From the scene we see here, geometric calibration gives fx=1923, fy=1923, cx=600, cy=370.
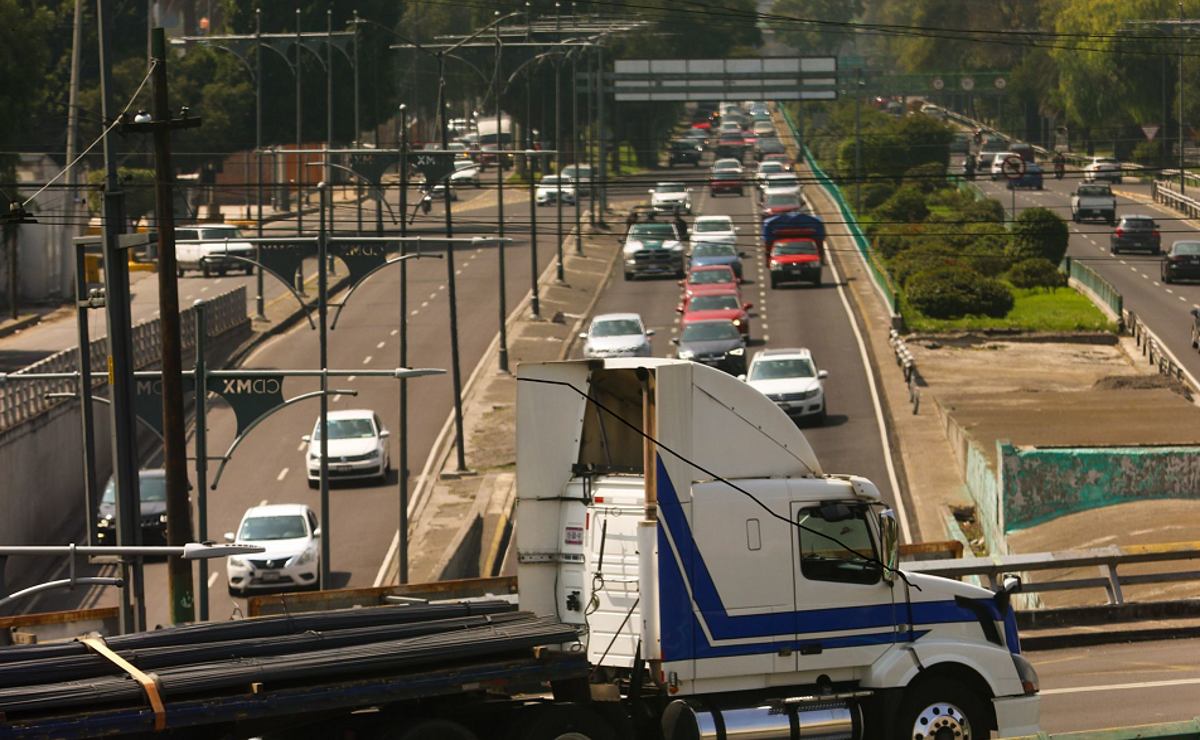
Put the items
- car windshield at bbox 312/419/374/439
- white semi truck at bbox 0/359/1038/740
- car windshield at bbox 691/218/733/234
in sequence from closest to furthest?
white semi truck at bbox 0/359/1038/740
car windshield at bbox 312/419/374/439
car windshield at bbox 691/218/733/234

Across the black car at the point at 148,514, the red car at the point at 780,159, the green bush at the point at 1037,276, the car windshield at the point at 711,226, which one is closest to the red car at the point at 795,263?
the green bush at the point at 1037,276

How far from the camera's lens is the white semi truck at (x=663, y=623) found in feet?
45.5

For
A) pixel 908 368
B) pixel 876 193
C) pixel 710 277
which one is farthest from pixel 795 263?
pixel 876 193

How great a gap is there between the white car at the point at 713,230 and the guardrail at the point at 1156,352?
799 inches

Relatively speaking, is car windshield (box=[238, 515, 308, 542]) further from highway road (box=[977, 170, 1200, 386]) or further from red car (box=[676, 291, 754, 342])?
highway road (box=[977, 170, 1200, 386])

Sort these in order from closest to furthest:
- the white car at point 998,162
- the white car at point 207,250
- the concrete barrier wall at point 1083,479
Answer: the concrete barrier wall at point 1083,479
the white car at point 207,250
the white car at point 998,162

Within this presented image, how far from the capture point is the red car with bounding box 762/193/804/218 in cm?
8400

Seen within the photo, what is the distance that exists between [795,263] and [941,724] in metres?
53.2

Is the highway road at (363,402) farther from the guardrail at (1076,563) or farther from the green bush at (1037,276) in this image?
the green bush at (1037,276)

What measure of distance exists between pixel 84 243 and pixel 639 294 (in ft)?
147

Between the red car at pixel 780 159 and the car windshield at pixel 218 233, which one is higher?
the red car at pixel 780 159

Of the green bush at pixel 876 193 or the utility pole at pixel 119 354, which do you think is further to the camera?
the green bush at pixel 876 193

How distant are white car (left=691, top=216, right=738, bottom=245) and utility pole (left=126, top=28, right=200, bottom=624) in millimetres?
53367

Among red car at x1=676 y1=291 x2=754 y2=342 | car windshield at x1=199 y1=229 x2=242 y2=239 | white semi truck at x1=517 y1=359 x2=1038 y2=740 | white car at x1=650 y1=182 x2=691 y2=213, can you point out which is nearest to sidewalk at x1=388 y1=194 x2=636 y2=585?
red car at x1=676 y1=291 x2=754 y2=342
